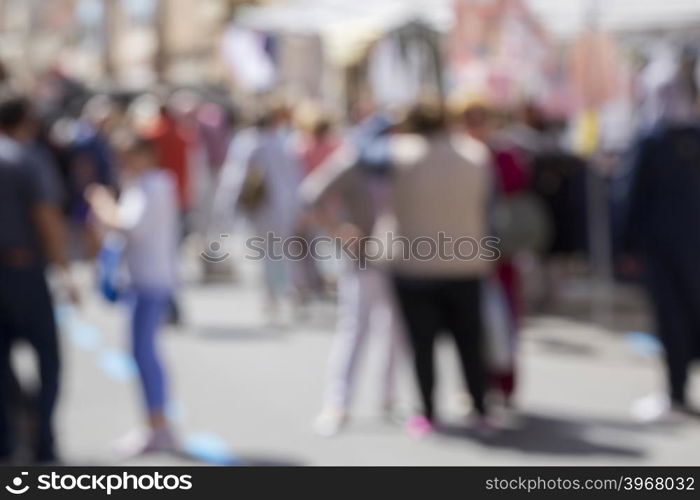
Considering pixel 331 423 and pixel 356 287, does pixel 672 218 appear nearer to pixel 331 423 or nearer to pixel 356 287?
pixel 356 287

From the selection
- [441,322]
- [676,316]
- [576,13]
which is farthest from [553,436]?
[576,13]

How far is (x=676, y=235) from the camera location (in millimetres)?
6652

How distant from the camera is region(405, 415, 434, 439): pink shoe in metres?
6.28

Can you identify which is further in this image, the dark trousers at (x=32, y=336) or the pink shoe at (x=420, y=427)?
the pink shoe at (x=420, y=427)

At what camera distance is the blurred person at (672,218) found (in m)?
6.66

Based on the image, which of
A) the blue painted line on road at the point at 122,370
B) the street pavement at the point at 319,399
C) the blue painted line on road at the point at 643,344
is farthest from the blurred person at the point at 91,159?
the blue painted line on road at the point at 643,344

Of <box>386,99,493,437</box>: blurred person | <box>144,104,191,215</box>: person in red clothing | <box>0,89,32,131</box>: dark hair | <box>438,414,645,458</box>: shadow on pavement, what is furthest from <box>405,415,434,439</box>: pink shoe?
<box>144,104,191,215</box>: person in red clothing

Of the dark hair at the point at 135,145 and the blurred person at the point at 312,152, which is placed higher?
the blurred person at the point at 312,152

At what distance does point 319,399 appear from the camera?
722 centimetres

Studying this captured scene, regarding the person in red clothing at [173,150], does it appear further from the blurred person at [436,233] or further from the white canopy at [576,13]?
the blurred person at [436,233]

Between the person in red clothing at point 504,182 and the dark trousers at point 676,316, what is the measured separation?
0.82m

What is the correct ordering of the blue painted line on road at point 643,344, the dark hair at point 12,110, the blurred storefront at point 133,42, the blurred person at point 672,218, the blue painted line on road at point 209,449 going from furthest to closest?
the blurred storefront at point 133,42 < the blue painted line on road at point 643,344 < the blurred person at point 672,218 < the blue painted line on road at point 209,449 < the dark hair at point 12,110

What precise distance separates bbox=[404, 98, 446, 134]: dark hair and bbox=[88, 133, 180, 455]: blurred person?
1.33 metres

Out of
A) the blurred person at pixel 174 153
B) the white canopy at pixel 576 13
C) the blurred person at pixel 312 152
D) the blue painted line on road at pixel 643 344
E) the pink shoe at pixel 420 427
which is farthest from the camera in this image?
the blurred person at pixel 174 153
